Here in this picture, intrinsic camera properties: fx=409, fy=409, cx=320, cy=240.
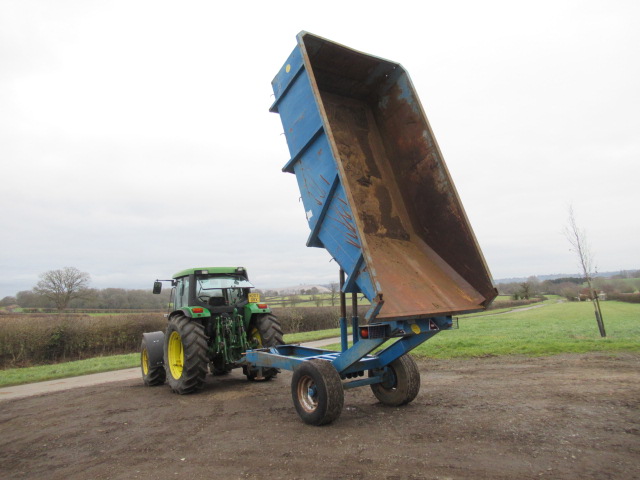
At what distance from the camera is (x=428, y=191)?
543 centimetres

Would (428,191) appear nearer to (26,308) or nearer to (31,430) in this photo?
(31,430)

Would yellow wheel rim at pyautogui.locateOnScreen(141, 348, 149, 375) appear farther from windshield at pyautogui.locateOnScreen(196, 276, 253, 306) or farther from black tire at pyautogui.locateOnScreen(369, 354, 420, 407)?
black tire at pyautogui.locateOnScreen(369, 354, 420, 407)

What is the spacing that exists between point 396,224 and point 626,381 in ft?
14.6

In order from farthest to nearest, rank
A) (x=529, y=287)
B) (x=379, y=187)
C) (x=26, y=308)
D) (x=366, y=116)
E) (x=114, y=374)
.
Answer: (x=529, y=287), (x=26, y=308), (x=114, y=374), (x=366, y=116), (x=379, y=187)

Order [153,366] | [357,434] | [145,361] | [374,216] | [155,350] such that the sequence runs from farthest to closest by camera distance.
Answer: [145,361] → [155,350] → [153,366] → [374,216] → [357,434]

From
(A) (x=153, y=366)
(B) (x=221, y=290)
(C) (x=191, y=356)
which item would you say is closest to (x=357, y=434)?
(C) (x=191, y=356)

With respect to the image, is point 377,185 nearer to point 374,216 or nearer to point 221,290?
point 374,216

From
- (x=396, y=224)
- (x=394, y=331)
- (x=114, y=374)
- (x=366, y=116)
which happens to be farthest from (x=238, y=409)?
(x=114, y=374)

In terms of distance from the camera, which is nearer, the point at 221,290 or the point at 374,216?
the point at 374,216

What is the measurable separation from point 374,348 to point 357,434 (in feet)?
3.09

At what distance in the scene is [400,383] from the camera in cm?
561

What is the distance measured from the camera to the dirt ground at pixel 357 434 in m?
3.60

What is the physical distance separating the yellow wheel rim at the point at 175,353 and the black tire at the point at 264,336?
52.6 inches

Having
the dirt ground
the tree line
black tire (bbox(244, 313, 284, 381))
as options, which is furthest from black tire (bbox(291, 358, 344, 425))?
the tree line
